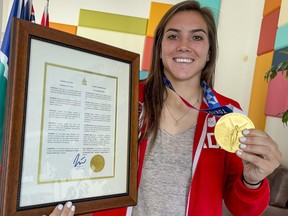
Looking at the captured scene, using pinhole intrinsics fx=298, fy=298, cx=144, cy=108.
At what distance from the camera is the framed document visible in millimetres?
681

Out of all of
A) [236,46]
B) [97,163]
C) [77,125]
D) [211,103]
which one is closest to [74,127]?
[77,125]

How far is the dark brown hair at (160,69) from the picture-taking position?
122 cm

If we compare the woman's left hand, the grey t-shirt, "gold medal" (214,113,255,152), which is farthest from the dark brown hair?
the woman's left hand

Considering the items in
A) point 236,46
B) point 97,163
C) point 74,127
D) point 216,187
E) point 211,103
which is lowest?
point 216,187

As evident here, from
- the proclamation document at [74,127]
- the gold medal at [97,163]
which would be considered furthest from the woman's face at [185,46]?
the gold medal at [97,163]

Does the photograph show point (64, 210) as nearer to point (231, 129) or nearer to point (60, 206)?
point (60, 206)

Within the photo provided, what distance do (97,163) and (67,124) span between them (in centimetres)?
15

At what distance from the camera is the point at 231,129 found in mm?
990

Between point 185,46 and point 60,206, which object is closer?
point 60,206

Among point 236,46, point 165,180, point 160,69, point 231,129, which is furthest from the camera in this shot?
point 236,46

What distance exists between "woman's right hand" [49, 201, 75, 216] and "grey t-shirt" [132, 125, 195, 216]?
0.40 metres

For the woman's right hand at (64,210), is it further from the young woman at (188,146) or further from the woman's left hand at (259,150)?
the woman's left hand at (259,150)

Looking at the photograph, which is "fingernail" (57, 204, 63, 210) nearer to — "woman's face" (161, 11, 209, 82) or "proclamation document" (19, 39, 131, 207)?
"proclamation document" (19, 39, 131, 207)

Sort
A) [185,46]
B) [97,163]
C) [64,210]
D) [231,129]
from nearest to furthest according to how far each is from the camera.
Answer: [64,210] < [97,163] < [231,129] < [185,46]
